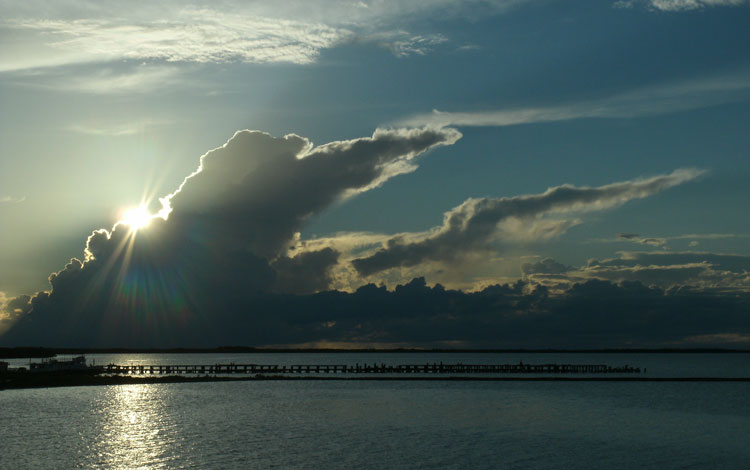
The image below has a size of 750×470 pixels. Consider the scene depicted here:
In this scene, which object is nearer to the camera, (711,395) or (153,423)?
(153,423)

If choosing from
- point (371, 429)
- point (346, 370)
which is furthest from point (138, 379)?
point (371, 429)

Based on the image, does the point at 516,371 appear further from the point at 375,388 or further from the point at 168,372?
the point at 168,372

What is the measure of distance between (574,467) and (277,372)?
4391 inches

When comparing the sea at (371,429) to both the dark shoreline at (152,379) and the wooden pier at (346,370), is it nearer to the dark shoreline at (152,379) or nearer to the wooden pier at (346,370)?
the dark shoreline at (152,379)

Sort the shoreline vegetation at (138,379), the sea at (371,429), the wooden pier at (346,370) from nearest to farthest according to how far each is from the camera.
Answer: the sea at (371,429) → the shoreline vegetation at (138,379) → the wooden pier at (346,370)

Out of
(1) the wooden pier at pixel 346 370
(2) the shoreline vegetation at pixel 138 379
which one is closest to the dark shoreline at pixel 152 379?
(2) the shoreline vegetation at pixel 138 379

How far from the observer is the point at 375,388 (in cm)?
11181

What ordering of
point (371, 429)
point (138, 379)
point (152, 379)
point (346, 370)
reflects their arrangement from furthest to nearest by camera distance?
point (346, 370)
point (152, 379)
point (138, 379)
point (371, 429)

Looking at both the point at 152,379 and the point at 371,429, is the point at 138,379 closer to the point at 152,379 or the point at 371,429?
the point at 152,379

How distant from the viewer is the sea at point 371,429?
46156mm

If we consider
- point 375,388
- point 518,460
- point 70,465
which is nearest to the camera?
point 70,465

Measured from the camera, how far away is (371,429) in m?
61.0

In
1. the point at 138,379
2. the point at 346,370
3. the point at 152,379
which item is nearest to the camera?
the point at 138,379

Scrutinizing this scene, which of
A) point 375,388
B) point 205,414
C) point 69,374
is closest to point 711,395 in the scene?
point 375,388
